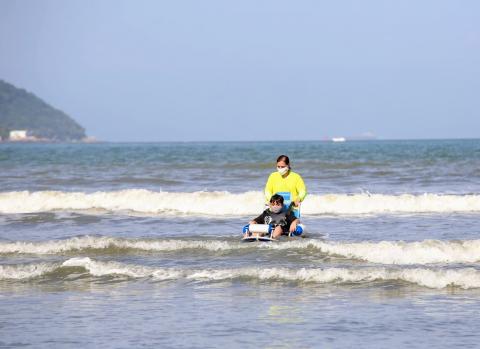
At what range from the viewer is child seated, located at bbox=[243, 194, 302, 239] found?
47.2 feet

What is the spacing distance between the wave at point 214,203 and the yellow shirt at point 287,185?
20.4 ft

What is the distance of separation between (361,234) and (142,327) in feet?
25.8

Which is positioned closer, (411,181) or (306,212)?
(306,212)

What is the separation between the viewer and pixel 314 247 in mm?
13703

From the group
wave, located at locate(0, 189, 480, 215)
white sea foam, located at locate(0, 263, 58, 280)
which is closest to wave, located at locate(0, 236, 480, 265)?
white sea foam, located at locate(0, 263, 58, 280)

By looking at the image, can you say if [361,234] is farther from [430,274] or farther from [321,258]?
[430,274]

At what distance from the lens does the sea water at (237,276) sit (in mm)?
8586

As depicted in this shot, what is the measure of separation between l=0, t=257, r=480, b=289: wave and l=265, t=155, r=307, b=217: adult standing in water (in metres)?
3.03

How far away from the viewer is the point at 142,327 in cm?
888

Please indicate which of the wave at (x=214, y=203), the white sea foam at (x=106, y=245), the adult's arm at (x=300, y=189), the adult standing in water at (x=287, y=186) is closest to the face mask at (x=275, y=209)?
the adult standing in water at (x=287, y=186)

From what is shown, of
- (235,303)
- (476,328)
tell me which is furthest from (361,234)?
(476,328)

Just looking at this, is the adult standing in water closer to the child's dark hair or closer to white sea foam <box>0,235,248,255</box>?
the child's dark hair

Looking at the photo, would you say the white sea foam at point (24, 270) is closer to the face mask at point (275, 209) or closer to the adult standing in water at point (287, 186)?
the face mask at point (275, 209)

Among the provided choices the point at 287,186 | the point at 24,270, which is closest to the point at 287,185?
the point at 287,186
